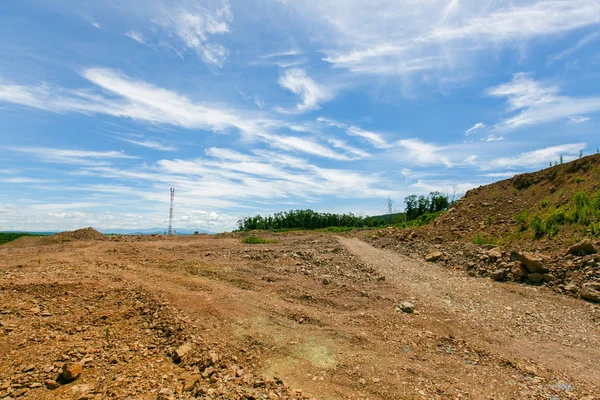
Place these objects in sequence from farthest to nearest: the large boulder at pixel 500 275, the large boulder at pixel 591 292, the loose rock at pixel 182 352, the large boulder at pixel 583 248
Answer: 1. the large boulder at pixel 500 275
2. the large boulder at pixel 583 248
3. the large boulder at pixel 591 292
4. the loose rock at pixel 182 352

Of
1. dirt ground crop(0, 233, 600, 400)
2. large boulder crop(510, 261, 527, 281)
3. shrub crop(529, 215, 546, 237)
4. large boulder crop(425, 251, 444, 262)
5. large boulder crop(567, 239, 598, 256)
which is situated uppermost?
shrub crop(529, 215, 546, 237)

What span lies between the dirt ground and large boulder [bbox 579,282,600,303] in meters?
0.23

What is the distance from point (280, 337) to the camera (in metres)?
5.73

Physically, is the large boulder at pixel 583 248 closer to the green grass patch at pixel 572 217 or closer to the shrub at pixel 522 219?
the green grass patch at pixel 572 217

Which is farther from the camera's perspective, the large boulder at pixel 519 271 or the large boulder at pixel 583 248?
the large boulder at pixel 519 271

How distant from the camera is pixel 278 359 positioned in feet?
16.8

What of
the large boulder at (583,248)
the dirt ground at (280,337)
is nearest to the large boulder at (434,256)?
the dirt ground at (280,337)

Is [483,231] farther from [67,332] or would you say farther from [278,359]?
[67,332]

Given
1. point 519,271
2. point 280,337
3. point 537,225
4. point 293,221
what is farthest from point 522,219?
point 293,221

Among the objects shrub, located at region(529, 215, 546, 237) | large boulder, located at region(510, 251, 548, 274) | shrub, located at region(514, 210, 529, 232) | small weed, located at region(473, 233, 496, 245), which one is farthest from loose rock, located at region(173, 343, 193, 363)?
shrub, located at region(514, 210, 529, 232)

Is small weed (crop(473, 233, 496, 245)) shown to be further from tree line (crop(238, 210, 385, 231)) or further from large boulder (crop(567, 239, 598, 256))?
tree line (crop(238, 210, 385, 231))

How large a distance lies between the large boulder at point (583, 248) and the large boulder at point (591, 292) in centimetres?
170

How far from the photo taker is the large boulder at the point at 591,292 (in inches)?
306

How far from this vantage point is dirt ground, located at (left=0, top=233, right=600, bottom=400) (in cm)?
437
